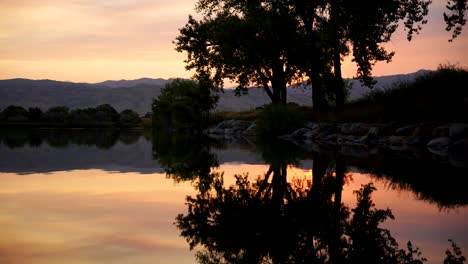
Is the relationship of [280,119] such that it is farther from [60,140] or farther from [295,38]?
[60,140]

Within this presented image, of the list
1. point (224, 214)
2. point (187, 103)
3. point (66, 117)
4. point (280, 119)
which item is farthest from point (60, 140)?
point (66, 117)

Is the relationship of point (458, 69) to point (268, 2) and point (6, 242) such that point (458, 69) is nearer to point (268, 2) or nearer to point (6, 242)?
point (268, 2)

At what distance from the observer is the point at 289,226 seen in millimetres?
6520

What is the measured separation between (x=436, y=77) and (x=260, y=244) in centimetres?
2654

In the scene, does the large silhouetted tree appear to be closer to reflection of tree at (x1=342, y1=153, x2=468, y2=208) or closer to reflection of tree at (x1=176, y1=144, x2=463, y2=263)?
reflection of tree at (x1=342, y1=153, x2=468, y2=208)

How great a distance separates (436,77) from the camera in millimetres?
29578

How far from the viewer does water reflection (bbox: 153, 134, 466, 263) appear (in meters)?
5.34

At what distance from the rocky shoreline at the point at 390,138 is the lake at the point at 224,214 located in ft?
20.0

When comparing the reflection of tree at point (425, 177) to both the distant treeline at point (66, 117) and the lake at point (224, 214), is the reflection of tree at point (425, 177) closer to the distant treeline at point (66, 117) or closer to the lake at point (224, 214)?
the lake at point (224, 214)

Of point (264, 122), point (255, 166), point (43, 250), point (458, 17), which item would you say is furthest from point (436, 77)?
point (43, 250)

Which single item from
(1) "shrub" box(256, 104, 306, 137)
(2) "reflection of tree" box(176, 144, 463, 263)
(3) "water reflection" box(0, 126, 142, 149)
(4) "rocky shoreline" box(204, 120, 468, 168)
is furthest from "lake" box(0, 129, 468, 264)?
(1) "shrub" box(256, 104, 306, 137)

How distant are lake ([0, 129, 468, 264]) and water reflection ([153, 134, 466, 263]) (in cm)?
2

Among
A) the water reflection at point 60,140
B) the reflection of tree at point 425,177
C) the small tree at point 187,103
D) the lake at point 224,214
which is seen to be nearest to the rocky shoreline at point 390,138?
the reflection of tree at point 425,177

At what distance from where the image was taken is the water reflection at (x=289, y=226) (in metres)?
5.34
